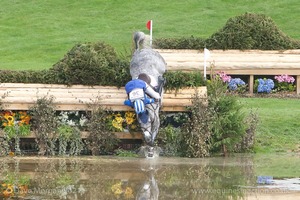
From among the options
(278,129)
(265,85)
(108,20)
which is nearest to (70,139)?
(278,129)

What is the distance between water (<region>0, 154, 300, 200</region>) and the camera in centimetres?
1343

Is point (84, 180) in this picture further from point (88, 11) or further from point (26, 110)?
point (88, 11)

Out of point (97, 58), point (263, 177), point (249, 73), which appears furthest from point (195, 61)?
point (263, 177)

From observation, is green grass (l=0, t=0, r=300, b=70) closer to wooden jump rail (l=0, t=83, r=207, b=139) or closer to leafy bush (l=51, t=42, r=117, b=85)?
leafy bush (l=51, t=42, r=117, b=85)

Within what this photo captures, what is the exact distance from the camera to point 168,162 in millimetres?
16562

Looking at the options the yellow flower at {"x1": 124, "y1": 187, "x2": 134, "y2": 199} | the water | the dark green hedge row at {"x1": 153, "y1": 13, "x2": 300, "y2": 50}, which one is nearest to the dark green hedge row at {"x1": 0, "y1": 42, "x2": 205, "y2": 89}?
the water

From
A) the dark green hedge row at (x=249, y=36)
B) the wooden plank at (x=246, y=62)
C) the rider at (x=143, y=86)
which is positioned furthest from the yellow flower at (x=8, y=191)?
the dark green hedge row at (x=249, y=36)

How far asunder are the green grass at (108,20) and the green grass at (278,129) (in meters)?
9.45

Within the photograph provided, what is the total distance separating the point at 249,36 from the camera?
957 inches

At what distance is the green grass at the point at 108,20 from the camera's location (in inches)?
1175

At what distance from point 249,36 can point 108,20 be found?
9404 millimetres

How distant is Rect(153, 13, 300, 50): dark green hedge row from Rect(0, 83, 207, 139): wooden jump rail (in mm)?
6674

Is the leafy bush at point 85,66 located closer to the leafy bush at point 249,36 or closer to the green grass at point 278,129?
the green grass at point 278,129

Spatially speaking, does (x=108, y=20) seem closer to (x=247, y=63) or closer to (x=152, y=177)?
(x=247, y=63)
